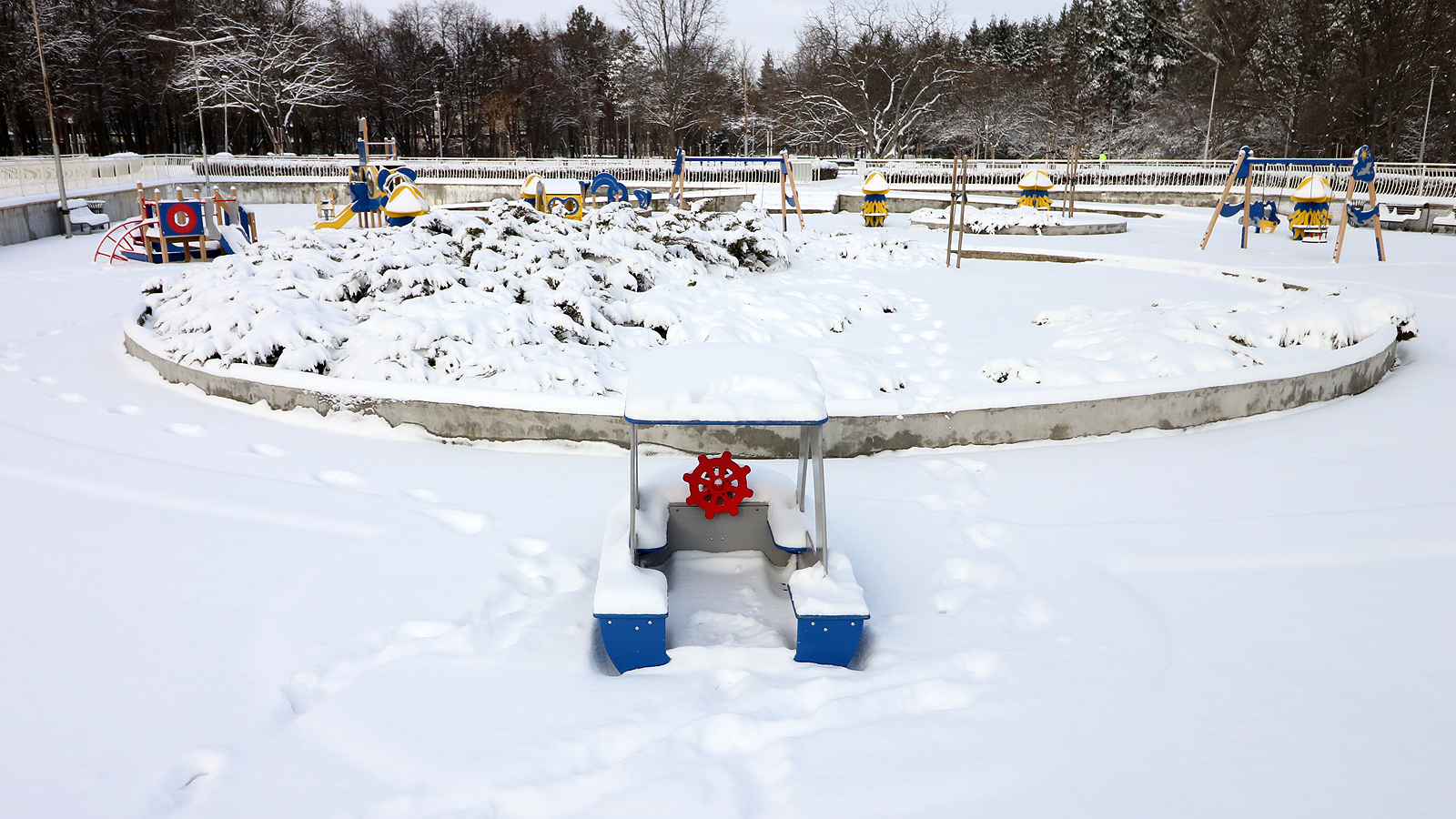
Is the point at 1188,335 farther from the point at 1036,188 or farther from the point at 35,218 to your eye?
the point at 35,218

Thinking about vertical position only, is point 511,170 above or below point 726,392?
above

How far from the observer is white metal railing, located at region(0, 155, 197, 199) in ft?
71.1

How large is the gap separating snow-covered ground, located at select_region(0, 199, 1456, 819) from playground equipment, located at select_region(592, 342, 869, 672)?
232 millimetres

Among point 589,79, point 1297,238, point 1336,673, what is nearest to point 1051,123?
point 589,79

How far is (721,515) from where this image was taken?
4645mm

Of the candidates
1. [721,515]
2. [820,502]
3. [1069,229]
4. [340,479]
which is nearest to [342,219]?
[340,479]

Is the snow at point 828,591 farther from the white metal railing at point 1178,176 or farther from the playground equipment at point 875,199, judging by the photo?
the white metal railing at point 1178,176

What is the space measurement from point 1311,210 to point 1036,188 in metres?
7.67

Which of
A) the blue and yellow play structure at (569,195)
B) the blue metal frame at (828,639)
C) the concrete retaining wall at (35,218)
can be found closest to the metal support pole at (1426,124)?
the blue and yellow play structure at (569,195)

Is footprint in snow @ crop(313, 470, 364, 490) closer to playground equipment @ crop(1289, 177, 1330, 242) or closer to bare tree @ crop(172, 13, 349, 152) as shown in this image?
playground equipment @ crop(1289, 177, 1330, 242)

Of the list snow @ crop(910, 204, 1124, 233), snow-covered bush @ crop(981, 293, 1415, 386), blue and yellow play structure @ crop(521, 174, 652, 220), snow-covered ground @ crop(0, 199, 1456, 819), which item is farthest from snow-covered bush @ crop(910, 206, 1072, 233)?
snow-covered ground @ crop(0, 199, 1456, 819)

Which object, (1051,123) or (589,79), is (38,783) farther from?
(589,79)

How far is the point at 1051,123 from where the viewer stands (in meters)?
58.3

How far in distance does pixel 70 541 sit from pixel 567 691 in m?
3.18
